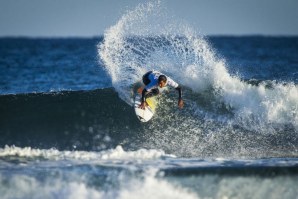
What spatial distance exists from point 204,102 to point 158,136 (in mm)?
2439

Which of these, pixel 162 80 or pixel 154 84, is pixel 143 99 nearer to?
pixel 154 84

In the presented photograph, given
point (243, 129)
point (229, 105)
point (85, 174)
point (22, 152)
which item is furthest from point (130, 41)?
point (85, 174)

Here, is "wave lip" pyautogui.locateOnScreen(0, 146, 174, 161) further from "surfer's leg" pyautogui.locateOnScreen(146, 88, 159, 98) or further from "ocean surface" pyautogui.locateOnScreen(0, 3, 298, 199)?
"surfer's leg" pyautogui.locateOnScreen(146, 88, 159, 98)

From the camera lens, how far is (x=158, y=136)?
44.4ft

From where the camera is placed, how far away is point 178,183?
1009 cm

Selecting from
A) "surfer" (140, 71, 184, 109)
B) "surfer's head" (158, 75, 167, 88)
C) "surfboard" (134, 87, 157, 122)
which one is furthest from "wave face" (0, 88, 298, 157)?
"surfer's head" (158, 75, 167, 88)

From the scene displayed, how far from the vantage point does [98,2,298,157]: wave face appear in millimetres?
13312

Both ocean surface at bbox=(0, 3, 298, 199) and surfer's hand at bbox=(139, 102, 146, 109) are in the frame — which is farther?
surfer's hand at bbox=(139, 102, 146, 109)

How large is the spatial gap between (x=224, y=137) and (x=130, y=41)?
5.86m

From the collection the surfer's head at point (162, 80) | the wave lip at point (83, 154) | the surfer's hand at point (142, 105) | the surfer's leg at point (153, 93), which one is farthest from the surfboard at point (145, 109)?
the wave lip at point (83, 154)

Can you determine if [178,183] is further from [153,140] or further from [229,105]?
[229,105]

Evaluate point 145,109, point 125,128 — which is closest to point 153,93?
point 145,109

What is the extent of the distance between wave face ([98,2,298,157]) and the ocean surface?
27 millimetres

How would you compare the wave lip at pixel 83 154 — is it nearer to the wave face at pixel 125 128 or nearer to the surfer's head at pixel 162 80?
the wave face at pixel 125 128
